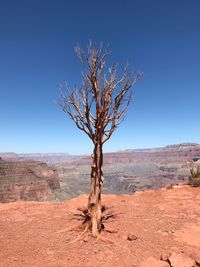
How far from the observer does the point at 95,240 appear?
7.73 meters

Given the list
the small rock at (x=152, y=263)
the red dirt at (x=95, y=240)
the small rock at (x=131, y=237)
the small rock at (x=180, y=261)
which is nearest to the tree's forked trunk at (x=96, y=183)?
the red dirt at (x=95, y=240)

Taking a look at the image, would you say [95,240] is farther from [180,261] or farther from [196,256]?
[196,256]

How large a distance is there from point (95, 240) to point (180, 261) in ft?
8.27

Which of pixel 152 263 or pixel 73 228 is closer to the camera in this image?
pixel 152 263

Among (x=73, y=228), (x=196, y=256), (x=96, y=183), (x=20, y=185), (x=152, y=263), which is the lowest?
(x=20, y=185)

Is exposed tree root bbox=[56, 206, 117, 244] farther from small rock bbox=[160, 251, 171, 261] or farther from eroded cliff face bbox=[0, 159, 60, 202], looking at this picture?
eroded cliff face bbox=[0, 159, 60, 202]

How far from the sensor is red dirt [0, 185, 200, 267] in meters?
6.56

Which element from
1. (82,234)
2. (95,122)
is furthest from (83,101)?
(82,234)

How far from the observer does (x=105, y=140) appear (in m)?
8.98

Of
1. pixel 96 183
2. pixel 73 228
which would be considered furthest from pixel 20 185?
pixel 96 183

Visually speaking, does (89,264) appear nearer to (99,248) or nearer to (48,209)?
(99,248)

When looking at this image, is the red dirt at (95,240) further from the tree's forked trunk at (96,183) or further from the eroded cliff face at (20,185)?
the eroded cliff face at (20,185)

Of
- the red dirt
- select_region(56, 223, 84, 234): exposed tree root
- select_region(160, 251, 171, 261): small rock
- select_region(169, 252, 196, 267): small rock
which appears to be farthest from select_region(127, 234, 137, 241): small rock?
select_region(56, 223, 84, 234): exposed tree root

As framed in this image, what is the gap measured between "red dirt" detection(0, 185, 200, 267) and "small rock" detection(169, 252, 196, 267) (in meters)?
0.56
